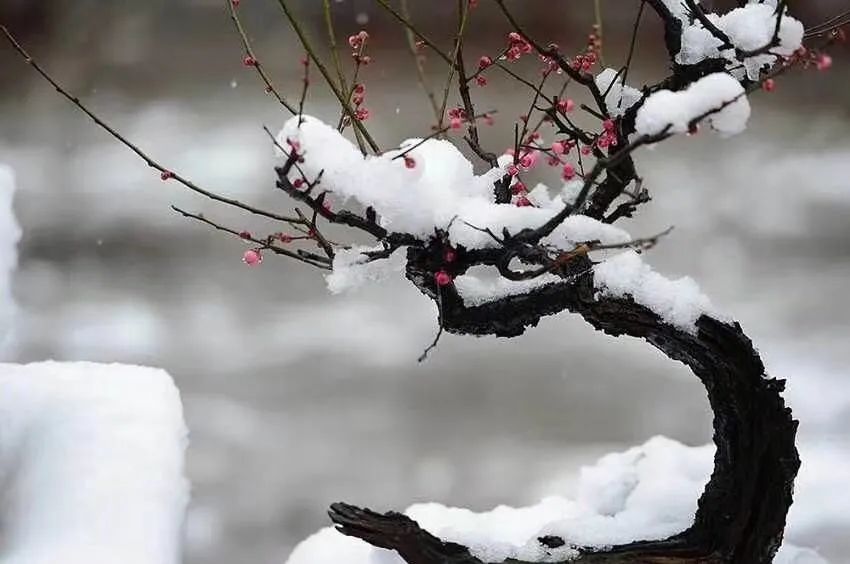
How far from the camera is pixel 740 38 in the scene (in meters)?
0.88

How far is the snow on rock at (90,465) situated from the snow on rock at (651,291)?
0.69 metres

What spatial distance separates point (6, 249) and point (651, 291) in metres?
1.63

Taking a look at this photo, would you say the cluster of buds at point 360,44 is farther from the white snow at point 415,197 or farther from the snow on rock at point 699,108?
the snow on rock at point 699,108

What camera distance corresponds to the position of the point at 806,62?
2.68 ft

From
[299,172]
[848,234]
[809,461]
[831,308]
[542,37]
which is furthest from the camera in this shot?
[542,37]

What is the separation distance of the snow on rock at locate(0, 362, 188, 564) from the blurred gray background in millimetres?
466

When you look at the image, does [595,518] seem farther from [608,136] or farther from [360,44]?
[360,44]

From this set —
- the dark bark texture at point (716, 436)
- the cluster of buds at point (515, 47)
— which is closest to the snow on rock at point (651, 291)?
the dark bark texture at point (716, 436)

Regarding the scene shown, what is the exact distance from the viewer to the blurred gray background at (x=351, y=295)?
1910mm

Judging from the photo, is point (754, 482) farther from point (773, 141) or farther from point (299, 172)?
point (773, 141)

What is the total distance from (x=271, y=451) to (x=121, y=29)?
1.97 meters

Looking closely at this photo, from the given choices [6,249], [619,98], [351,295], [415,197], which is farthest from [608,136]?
[6,249]

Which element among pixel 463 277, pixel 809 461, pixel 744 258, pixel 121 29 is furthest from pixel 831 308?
pixel 121 29

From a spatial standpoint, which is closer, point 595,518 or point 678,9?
point 678,9
